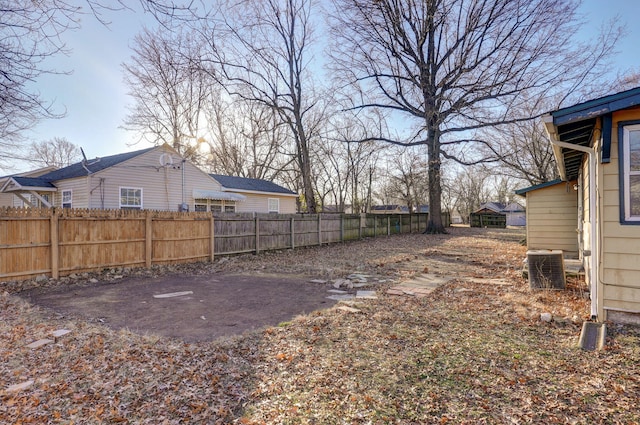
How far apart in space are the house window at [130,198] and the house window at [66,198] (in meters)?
2.18

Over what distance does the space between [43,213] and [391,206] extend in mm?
49519

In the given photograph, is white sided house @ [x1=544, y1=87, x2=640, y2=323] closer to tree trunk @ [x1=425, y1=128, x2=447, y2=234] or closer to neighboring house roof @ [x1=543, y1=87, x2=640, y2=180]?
neighboring house roof @ [x1=543, y1=87, x2=640, y2=180]

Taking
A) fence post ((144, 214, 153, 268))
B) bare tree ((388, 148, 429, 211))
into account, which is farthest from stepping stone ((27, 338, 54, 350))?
bare tree ((388, 148, 429, 211))

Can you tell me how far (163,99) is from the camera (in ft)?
80.4

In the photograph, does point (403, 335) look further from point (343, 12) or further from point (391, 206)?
point (391, 206)

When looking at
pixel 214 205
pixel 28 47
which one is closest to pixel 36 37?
pixel 28 47

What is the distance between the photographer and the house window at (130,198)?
542 inches

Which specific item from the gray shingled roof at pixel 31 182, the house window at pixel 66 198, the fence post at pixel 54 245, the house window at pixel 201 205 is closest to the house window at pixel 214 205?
the house window at pixel 201 205

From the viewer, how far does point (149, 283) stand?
760 cm

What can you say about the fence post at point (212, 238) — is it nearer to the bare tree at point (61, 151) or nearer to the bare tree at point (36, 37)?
the bare tree at point (36, 37)

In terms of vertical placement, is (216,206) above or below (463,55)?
below

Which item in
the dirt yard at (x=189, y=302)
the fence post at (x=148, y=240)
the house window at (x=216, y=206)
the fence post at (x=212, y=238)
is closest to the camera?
the dirt yard at (x=189, y=302)

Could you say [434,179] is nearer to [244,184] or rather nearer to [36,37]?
[244,184]

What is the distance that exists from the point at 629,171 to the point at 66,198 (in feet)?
57.5
